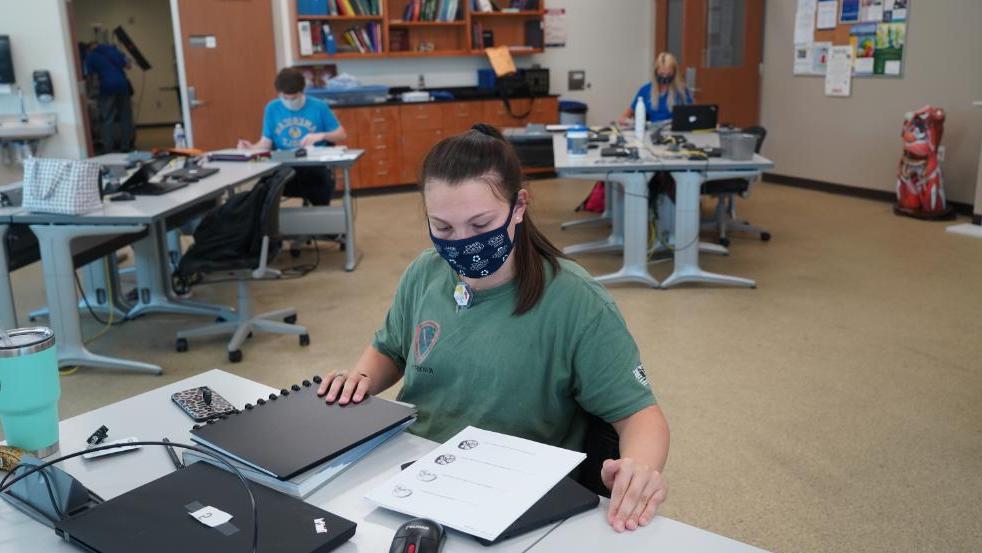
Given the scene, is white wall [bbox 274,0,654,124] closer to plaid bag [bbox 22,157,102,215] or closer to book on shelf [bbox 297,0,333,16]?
book on shelf [bbox 297,0,333,16]

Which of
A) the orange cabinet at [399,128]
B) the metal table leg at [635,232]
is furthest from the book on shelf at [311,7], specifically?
the metal table leg at [635,232]

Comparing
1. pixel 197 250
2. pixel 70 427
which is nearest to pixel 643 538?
pixel 70 427

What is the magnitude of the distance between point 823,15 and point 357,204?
4.57 m

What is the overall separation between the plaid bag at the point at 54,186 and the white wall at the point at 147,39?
403 inches

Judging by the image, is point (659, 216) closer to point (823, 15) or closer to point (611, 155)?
point (611, 155)

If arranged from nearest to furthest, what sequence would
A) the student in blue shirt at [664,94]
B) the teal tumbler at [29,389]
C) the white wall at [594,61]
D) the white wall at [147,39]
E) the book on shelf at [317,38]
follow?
the teal tumbler at [29,389]
the student in blue shirt at [664,94]
the book on shelf at [317,38]
the white wall at [594,61]
the white wall at [147,39]

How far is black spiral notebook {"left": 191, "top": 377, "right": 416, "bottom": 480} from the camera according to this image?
1242 millimetres

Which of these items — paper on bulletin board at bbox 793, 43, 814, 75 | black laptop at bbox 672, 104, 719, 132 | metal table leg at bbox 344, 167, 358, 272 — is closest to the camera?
metal table leg at bbox 344, 167, 358, 272

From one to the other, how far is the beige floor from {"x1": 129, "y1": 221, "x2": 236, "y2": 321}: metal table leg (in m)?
0.13

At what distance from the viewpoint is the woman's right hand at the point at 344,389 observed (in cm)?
144

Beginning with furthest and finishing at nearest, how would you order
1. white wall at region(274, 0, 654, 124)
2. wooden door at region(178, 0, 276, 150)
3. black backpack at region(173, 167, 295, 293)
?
white wall at region(274, 0, 654, 124) → wooden door at region(178, 0, 276, 150) → black backpack at region(173, 167, 295, 293)

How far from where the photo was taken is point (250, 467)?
124 cm

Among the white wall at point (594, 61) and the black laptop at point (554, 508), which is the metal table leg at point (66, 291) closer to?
the black laptop at point (554, 508)

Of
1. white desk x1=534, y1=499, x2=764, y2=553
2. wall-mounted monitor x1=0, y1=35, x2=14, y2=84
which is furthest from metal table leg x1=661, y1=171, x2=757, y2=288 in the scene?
wall-mounted monitor x1=0, y1=35, x2=14, y2=84
